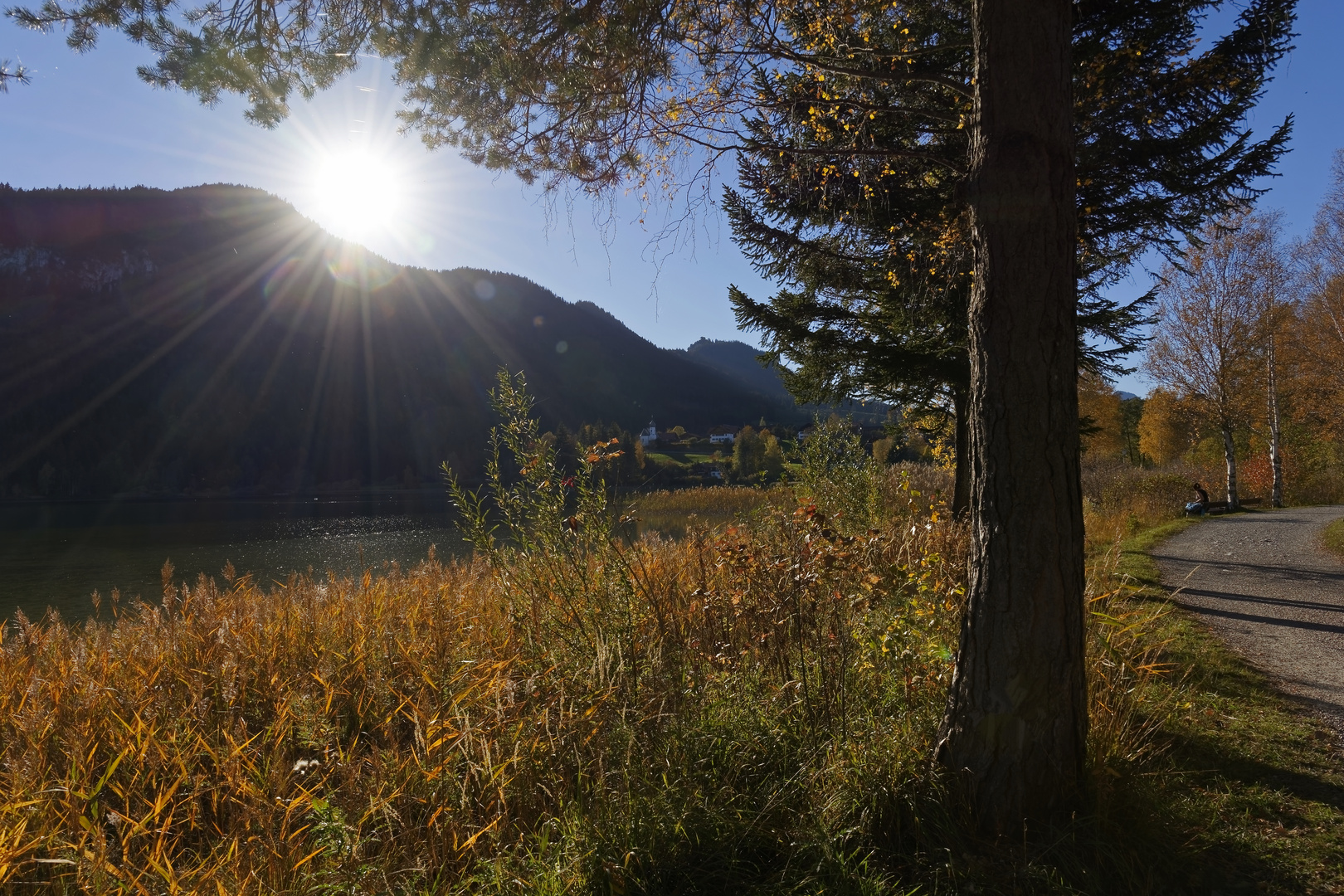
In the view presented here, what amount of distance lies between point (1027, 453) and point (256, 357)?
124453mm

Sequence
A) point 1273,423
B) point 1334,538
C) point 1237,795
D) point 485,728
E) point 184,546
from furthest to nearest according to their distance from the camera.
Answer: point 184,546 < point 1273,423 < point 1334,538 < point 485,728 < point 1237,795

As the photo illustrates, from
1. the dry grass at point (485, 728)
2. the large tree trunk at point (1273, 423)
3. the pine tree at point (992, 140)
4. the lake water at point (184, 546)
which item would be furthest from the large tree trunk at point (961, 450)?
the large tree trunk at point (1273, 423)

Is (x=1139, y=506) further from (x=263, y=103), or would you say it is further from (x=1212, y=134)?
A: (x=263, y=103)

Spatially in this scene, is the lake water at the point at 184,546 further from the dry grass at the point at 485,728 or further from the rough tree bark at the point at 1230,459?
the rough tree bark at the point at 1230,459

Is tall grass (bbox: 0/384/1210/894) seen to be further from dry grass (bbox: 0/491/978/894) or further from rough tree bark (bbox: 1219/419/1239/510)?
rough tree bark (bbox: 1219/419/1239/510)

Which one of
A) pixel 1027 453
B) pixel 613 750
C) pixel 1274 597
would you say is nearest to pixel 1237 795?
pixel 1027 453

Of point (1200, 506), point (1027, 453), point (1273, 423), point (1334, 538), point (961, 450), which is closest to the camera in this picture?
point (1027, 453)

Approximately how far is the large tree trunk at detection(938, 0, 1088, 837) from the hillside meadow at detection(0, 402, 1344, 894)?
0.20m

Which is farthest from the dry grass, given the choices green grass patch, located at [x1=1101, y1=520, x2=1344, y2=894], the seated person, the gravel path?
the seated person

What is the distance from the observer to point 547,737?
272cm

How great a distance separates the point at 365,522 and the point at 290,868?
31268mm

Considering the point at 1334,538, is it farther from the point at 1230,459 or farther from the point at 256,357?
the point at 256,357

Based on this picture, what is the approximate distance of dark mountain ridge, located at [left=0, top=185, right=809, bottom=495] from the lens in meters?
81.9

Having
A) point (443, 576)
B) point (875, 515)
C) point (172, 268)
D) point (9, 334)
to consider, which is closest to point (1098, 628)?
point (875, 515)
